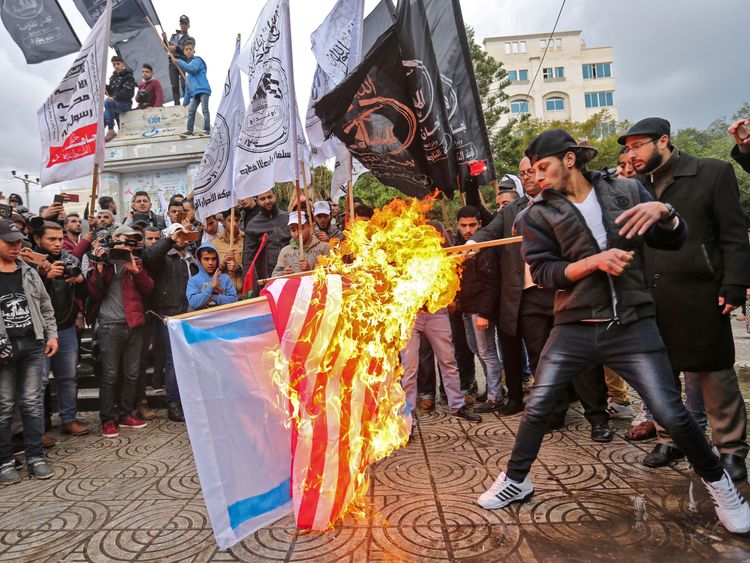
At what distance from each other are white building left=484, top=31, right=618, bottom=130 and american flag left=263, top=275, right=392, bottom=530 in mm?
64765

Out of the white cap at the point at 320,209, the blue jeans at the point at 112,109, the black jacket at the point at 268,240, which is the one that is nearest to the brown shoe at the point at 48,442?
the black jacket at the point at 268,240

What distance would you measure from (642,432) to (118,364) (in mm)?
5800

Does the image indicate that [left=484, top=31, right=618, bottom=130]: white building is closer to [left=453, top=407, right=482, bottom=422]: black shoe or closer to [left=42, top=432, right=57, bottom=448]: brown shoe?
[left=453, top=407, right=482, bottom=422]: black shoe

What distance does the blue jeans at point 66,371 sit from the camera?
546cm

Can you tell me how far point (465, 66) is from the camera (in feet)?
16.0

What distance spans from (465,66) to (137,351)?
5150 mm

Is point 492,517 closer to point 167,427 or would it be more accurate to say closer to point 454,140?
point 454,140

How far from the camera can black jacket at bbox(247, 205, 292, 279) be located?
6633 mm

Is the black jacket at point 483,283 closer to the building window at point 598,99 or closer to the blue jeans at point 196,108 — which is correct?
the blue jeans at point 196,108

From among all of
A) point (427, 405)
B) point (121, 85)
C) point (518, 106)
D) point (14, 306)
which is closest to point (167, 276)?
point (14, 306)

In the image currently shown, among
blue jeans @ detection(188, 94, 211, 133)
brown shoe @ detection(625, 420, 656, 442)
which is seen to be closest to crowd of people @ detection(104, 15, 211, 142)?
blue jeans @ detection(188, 94, 211, 133)

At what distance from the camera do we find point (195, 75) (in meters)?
12.2

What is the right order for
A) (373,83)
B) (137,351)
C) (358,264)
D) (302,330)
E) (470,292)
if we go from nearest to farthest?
(302,330) < (358,264) < (373,83) < (470,292) < (137,351)

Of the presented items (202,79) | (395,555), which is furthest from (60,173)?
(202,79)
